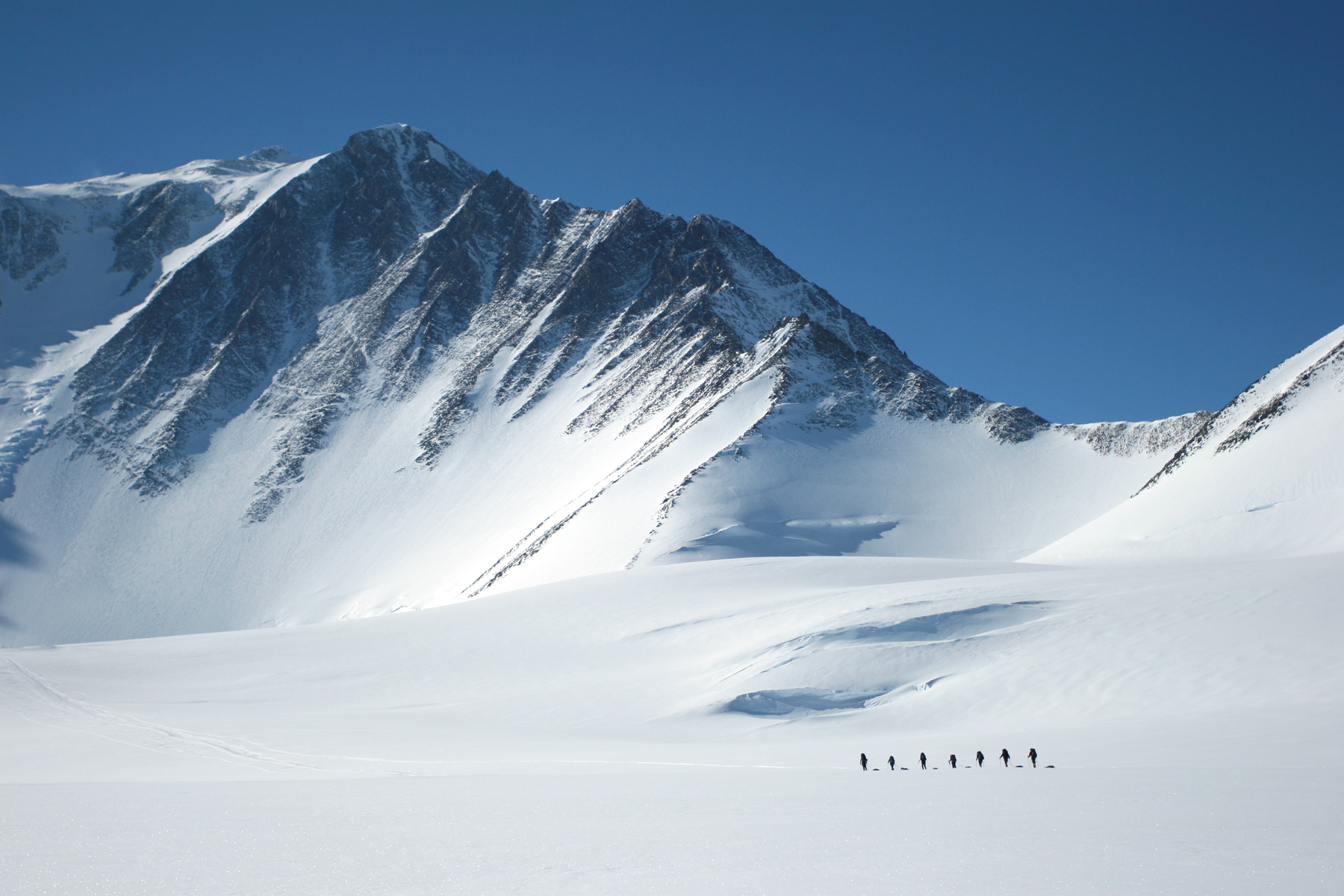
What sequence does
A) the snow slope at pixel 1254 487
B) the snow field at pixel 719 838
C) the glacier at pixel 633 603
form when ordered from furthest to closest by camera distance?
the snow slope at pixel 1254 487 < the glacier at pixel 633 603 < the snow field at pixel 719 838

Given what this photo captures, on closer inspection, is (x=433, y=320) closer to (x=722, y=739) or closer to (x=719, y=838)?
(x=722, y=739)

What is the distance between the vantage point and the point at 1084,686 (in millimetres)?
23219

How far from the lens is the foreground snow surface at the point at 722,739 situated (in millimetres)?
9688

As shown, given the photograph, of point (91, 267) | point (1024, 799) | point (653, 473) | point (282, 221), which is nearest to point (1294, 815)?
point (1024, 799)

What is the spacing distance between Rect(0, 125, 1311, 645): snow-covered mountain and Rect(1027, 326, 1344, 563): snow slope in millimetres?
10881

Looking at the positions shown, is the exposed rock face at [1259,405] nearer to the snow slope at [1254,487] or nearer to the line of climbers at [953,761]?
the snow slope at [1254,487]

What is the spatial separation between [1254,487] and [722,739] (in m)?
35.6

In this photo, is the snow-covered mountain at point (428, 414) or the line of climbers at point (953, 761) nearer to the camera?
the line of climbers at point (953, 761)

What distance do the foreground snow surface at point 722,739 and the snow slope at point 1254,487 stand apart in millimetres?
9037

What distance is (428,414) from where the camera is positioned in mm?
112062

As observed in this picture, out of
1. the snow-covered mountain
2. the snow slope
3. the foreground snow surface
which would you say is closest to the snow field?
the foreground snow surface

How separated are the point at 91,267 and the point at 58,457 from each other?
2434 inches

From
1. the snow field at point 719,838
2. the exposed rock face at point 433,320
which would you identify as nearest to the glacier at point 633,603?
the snow field at point 719,838

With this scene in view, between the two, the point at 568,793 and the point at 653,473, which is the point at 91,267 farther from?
the point at 568,793
